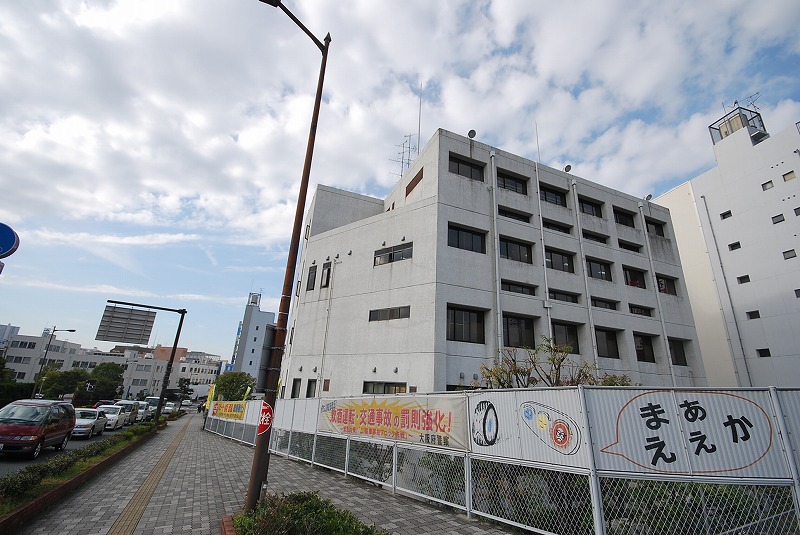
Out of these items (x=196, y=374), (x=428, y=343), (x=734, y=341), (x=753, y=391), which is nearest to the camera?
(x=753, y=391)

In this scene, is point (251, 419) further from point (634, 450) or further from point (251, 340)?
point (251, 340)

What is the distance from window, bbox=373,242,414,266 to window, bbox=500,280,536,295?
5829 mm

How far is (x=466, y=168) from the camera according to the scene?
2264 centimetres

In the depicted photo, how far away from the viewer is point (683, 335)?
2484 cm

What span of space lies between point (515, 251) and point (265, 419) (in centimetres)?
1899

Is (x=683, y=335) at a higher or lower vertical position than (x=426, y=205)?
lower

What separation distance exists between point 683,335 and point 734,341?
1152 cm

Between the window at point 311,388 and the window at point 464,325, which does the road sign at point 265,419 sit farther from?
the window at point 311,388

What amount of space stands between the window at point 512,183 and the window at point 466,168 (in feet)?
5.09

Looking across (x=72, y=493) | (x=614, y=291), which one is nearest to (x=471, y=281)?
(x=614, y=291)

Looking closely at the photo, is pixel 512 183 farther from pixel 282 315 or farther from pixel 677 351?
pixel 282 315

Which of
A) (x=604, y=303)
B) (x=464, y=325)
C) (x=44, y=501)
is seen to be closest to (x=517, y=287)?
(x=464, y=325)

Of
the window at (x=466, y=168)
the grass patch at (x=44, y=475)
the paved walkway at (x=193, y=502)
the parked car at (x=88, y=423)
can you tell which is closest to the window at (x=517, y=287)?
the window at (x=466, y=168)

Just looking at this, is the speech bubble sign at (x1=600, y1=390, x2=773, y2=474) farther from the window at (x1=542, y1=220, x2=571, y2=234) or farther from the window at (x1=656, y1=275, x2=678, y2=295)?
the window at (x1=656, y1=275, x2=678, y2=295)
